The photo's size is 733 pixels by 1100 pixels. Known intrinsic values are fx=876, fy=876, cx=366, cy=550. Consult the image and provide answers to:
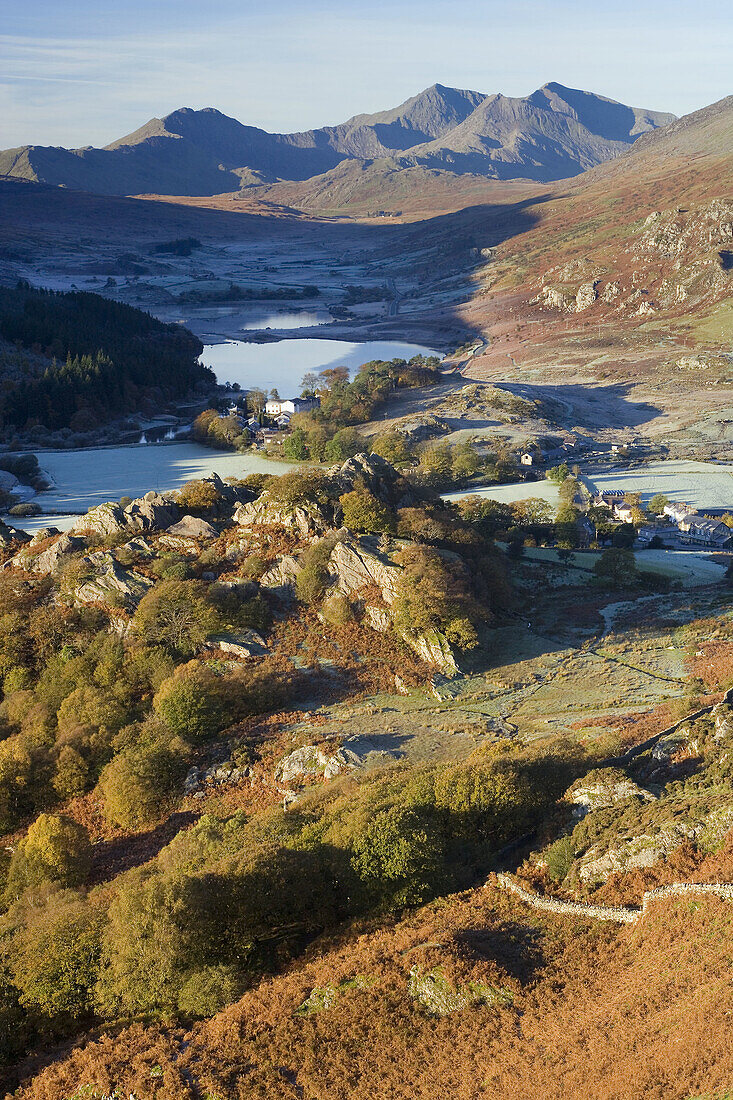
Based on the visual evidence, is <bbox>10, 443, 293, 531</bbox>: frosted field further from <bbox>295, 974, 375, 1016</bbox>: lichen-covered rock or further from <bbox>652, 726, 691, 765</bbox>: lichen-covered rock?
<bbox>295, 974, 375, 1016</bbox>: lichen-covered rock

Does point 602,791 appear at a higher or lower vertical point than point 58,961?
higher

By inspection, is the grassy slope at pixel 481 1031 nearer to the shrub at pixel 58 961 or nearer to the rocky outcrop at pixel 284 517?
the shrub at pixel 58 961

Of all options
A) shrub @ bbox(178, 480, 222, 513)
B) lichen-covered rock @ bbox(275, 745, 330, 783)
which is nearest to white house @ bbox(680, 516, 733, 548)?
shrub @ bbox(178, 480, 222, 513)

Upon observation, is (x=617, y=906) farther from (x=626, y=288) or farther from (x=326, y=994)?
(x=626, y=288)

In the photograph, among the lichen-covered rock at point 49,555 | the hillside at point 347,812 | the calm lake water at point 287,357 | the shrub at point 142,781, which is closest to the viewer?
the hillside at point 347,812

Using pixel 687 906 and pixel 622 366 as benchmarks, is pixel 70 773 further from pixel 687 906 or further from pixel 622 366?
pixel 622 366

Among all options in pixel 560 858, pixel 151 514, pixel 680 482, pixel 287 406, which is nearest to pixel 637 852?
pixel 560 858

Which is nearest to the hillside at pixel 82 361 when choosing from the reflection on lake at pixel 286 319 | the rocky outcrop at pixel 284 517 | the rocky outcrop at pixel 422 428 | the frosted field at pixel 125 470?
the frosted field at pixel 125 470
